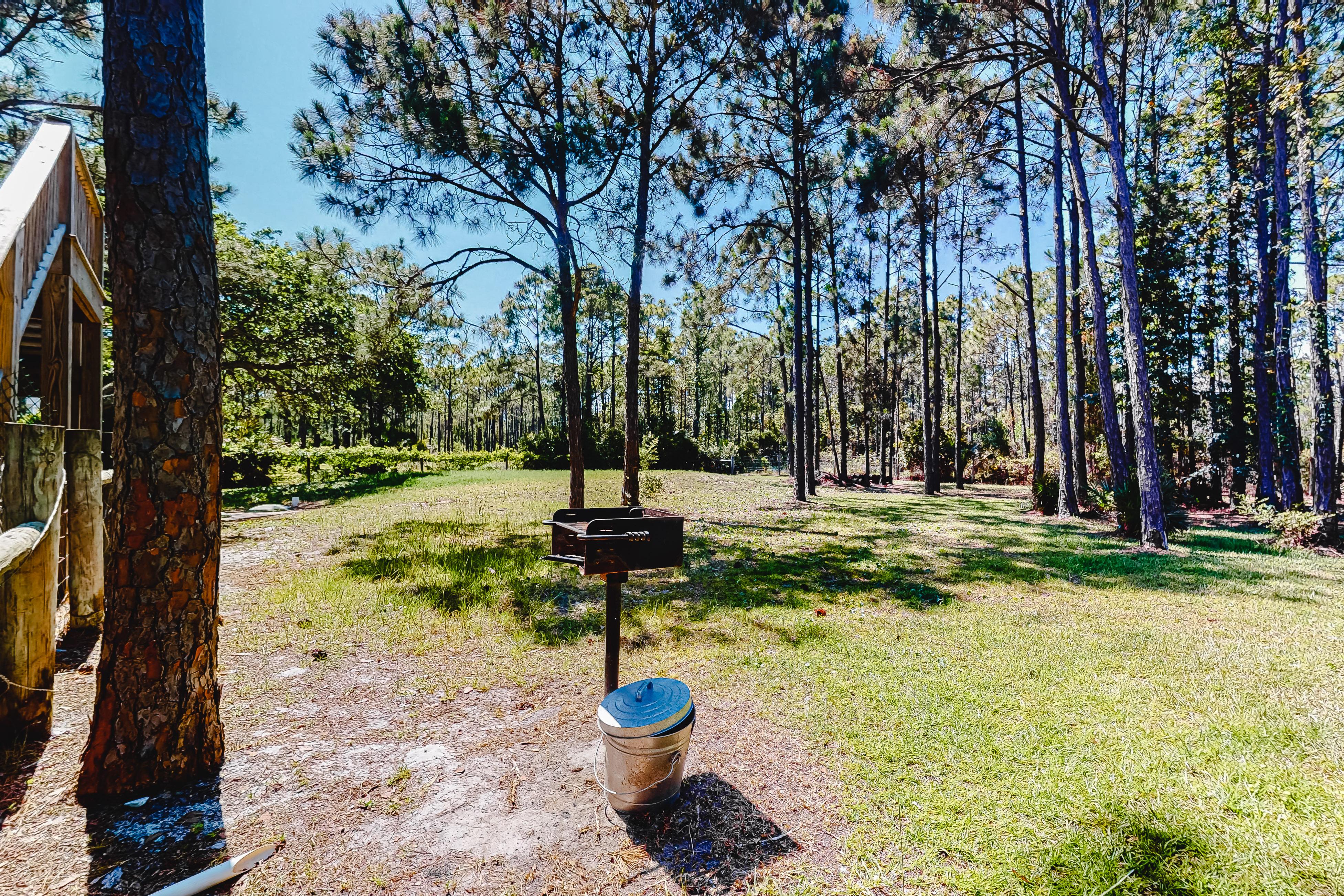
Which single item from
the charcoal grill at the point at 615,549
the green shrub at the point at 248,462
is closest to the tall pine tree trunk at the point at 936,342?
the charcoal grill at the point at 615,549

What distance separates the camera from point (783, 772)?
257 centimetres

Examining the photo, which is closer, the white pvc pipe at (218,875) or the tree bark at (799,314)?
the white pvc pipe at (218,875)

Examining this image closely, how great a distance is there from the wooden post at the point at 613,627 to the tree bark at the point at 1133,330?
9.13 metres

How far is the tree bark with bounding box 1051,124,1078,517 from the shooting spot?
11.3 metres

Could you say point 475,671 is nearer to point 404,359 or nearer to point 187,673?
point 187,673

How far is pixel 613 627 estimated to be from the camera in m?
2.64

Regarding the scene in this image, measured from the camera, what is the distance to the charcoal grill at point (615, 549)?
2391mm

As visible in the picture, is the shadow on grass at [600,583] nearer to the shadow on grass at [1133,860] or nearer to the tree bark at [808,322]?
the shadow on grass at [1133,860]

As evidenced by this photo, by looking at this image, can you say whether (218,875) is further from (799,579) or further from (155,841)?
(799,579)

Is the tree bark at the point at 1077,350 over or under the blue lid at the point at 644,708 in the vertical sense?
over

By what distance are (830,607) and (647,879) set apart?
3706 millimetres

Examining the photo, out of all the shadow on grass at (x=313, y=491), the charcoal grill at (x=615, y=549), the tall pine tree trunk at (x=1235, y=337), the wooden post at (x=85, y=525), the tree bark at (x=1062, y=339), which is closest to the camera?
the charcoal grill at (x=615, y=549)

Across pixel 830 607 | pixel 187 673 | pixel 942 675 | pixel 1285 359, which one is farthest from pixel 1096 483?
pixel 187 673

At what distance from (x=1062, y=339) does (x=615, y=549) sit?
13144 mm
